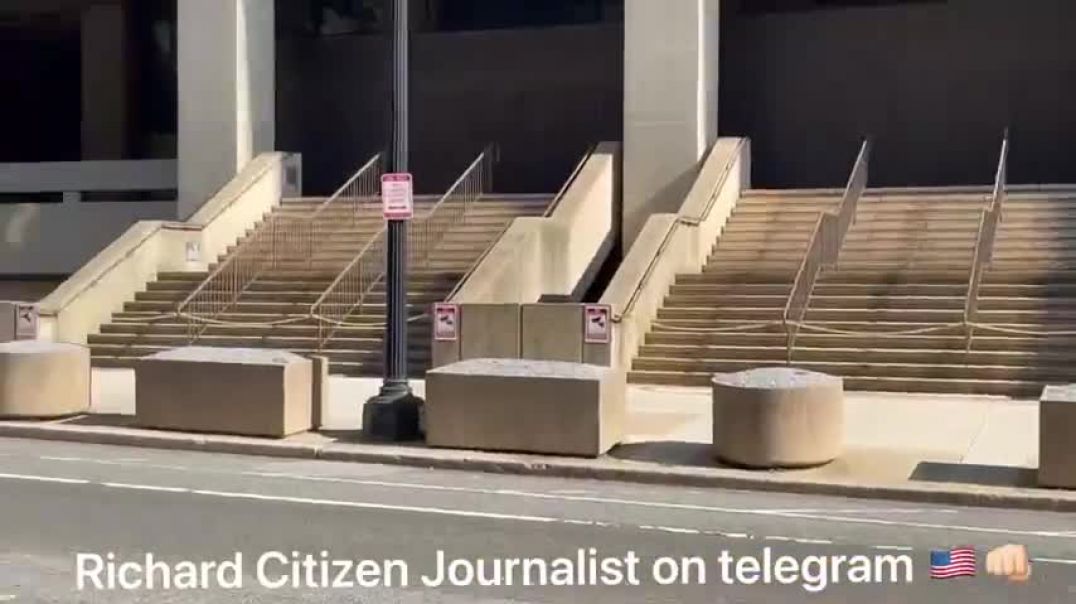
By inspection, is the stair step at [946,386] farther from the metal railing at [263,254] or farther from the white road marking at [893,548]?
the metal railing at [263,254]

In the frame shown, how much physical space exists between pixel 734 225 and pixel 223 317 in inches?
338

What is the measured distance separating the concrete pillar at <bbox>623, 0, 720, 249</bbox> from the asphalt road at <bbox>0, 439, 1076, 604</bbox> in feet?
39.7

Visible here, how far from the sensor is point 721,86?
2744 cm

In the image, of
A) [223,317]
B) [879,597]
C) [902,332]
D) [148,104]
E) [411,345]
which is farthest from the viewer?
[148,104]

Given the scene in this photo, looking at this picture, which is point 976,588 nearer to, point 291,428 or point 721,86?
point 291,428

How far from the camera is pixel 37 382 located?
1403cm

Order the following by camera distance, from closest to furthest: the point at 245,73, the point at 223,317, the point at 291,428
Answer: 1. the point at 291,428
2. the point at 223,317
3. the point at 245,73

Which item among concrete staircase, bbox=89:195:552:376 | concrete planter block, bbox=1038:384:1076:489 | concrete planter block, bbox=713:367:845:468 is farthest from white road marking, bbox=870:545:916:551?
concrete staircase, bbox=89:195:552:376

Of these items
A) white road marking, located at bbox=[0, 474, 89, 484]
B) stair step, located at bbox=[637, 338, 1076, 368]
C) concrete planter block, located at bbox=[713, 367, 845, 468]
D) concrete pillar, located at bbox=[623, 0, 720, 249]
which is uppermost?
concrete pillar, located at bbox=[623, 0, 720, 249]

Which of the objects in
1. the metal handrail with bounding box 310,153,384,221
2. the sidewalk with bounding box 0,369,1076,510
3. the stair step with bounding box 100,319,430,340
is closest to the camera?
the sidewalk with bounding box 0,369,1076,510

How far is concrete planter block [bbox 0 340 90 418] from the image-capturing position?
14016 mm

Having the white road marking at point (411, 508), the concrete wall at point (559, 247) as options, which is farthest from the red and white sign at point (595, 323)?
the white road marking at point (411, 508)

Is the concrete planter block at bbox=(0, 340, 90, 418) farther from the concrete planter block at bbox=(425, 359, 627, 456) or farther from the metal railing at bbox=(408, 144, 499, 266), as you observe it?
the metal railing at bbox=(408, 144, 499, 266)

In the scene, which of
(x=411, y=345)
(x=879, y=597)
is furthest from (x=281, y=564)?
(x=411, y=345)
